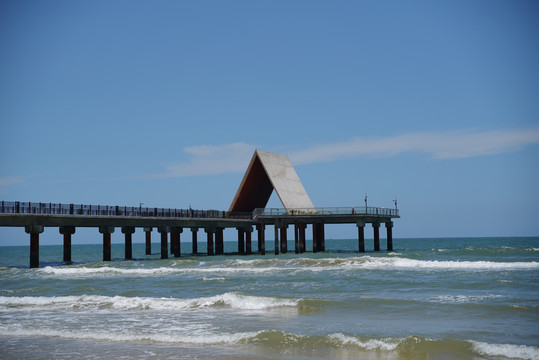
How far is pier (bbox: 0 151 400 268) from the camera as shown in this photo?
39634mm

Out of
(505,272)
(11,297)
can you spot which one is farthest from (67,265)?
(505,272)

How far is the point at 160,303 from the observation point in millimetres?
19656

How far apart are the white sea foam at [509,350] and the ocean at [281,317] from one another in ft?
0.06

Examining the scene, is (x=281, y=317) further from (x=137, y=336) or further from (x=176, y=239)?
(x=176, y=239)

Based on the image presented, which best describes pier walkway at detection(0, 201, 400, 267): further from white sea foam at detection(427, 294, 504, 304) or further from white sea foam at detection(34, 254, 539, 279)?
white sea foam at detection(427, 294, 504, 304)

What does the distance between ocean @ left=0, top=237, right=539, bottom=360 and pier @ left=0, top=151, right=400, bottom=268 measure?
10536 millimetres

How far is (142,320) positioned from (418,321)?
7423 millimetres

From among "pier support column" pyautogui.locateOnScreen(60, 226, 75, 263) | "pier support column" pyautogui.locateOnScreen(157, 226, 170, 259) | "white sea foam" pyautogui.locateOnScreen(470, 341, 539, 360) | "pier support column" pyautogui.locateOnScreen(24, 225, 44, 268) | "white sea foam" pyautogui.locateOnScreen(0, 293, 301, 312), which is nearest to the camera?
"white sea foam" pyautogui.locateOnScreen(470, 341, 539, 360)

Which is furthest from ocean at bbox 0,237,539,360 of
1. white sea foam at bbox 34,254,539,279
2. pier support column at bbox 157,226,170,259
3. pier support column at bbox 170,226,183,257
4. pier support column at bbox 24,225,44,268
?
pier support column at bbox 170,226,183,257

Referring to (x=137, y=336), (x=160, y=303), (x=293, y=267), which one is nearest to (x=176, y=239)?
(x=293, y=267)

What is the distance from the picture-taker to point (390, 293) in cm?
2141

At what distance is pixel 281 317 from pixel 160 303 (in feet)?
15.9

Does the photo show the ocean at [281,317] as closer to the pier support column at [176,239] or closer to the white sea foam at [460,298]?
the white sea foam at [460,298]

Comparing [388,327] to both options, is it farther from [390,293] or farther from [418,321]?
[390,293]
